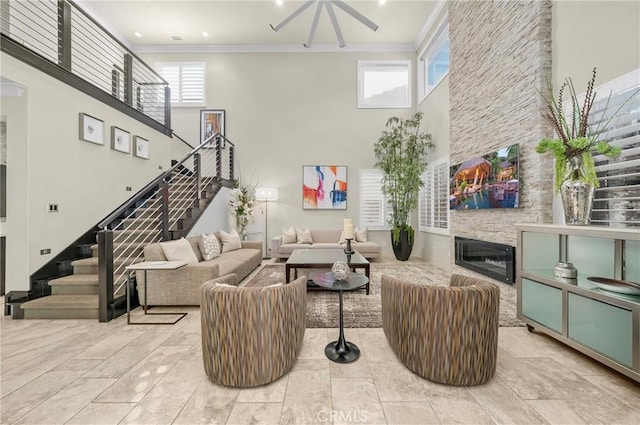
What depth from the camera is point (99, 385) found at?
1.71 meters

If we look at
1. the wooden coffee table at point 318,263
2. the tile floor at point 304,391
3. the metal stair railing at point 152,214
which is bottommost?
the tile floor at point 304,391

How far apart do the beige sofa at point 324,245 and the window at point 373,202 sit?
2.86 ft

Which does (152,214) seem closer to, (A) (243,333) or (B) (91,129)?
(B) (91,129)

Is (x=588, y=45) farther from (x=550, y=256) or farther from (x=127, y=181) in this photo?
(x=127, y=181)

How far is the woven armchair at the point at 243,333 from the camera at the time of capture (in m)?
1.61

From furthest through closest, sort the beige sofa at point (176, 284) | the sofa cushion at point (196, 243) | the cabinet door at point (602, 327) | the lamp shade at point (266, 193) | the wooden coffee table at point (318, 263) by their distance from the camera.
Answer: the lamp shade at point (266, 193)
the sofa cushion at point (196, 243)
the wooden coffee table at point (318, 263)
the beige sofa at point (176, 284)
the cabinet door at point (602, 327)

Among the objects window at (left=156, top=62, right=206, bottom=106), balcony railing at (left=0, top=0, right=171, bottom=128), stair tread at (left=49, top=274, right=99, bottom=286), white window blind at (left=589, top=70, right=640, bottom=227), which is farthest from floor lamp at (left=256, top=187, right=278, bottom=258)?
white window blind at (left=589, top=70, right=640, bottom=227)

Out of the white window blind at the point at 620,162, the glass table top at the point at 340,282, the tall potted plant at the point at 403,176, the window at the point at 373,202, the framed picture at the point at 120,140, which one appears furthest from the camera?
the window at the point at 373,202

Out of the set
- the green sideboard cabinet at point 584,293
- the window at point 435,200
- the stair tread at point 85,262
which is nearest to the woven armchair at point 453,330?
the green sideboard cabinet at point 584,293

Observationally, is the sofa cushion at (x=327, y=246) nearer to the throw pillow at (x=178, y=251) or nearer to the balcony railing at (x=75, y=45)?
the throw pillow at (x=178, y=251)

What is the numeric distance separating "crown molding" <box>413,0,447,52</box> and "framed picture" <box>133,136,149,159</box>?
6646mm

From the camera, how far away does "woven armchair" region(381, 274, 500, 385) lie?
1609 mm

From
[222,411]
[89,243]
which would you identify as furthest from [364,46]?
[222,411]

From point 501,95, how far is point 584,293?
9.13ft
